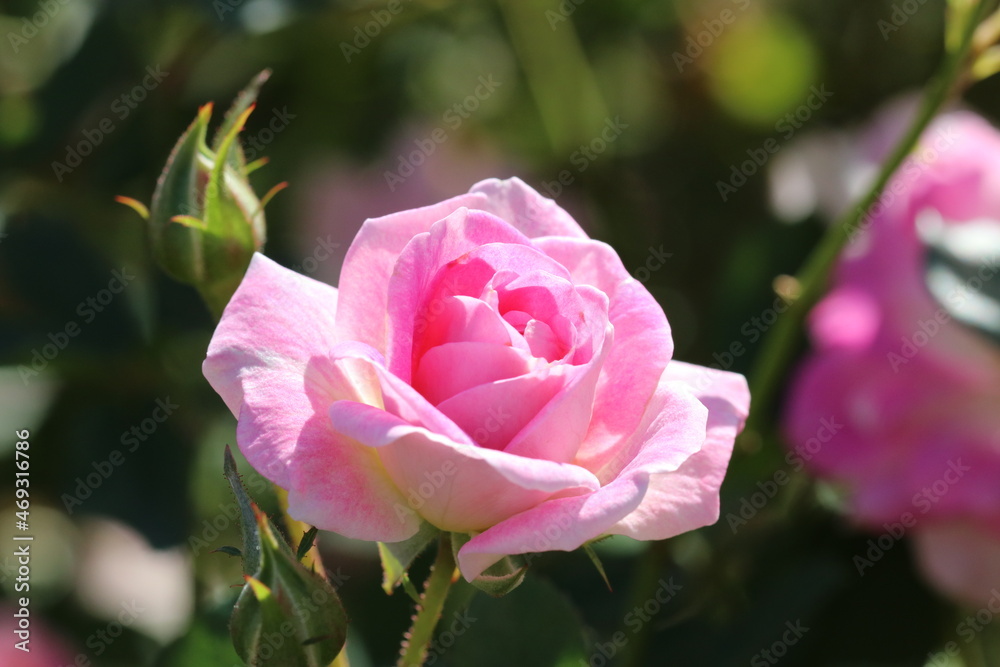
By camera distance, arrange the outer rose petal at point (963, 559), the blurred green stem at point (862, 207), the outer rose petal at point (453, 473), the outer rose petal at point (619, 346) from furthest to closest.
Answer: the outer rose petal at point (963, 559)
the blurred green stem at point (862, 207)
the outer rose petal at point (619, 346)
the outer rose petal at point (453, 473)

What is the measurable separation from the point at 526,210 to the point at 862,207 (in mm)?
434

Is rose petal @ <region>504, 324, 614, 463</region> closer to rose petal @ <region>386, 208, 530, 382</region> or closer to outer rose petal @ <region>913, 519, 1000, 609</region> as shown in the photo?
rose petal @ <region>386, 208, 530, 382</region>

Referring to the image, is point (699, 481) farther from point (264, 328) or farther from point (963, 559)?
point (963, 559)

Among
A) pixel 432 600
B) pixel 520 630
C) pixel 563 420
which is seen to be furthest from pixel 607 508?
pixel 520 630

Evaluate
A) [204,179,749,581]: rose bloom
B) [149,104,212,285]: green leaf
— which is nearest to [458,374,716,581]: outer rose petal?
[204,179,749,581]: rose bloom

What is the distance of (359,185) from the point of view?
1774 millimetres

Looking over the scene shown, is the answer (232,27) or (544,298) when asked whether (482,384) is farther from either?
(232,27)

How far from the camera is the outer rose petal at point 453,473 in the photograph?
0.53 meters

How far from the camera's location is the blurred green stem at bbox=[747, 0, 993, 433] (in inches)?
38.7

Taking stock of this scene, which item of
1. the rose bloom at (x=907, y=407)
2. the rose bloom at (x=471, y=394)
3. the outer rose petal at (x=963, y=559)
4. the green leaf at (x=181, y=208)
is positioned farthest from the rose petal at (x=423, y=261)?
the outer rose petal at (x=963, y=559)

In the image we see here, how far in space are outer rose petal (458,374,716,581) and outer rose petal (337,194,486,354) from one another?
16 cm

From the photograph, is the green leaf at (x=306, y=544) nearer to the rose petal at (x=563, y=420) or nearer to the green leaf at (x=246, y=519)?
the green leaf at (x=246, y=519)

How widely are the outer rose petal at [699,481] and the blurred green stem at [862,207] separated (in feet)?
1.29

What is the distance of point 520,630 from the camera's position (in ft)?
2.61
